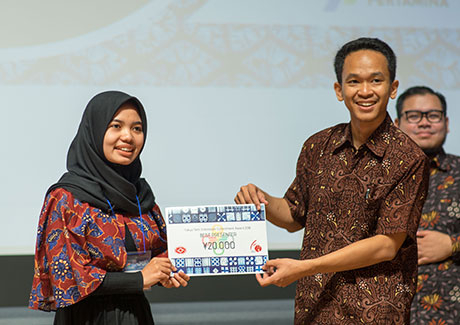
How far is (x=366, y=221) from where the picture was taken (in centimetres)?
171

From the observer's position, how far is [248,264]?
1.83m

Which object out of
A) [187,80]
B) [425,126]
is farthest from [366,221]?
[187,80]

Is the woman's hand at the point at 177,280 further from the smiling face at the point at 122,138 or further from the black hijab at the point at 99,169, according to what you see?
the smiling face at the point at 122,138

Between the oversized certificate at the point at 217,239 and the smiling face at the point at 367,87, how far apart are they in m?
0.43

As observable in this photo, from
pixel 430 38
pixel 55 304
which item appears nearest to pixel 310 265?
pixel 55 304

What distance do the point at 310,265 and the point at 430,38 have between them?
8.59 feet

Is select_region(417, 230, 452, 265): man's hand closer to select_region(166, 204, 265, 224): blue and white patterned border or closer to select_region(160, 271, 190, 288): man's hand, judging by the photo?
select_region(166, 204, 265, 224): blue and white patterned border

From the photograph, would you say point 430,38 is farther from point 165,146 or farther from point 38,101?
point 38,101

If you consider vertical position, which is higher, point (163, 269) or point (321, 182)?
point (321, 182)

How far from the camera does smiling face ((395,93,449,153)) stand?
2.54 m

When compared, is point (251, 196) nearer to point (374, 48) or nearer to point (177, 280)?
point (177, 280)

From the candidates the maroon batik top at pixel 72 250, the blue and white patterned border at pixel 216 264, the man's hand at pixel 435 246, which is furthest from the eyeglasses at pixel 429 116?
the maroon batik top at pixel 72 250

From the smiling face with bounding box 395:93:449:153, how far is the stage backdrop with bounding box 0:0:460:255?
109cm

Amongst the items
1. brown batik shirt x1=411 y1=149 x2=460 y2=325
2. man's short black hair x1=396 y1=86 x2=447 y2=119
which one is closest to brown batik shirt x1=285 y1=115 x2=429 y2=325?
brown batik shirt x1=411 y1=149 x2=460 y2=325
